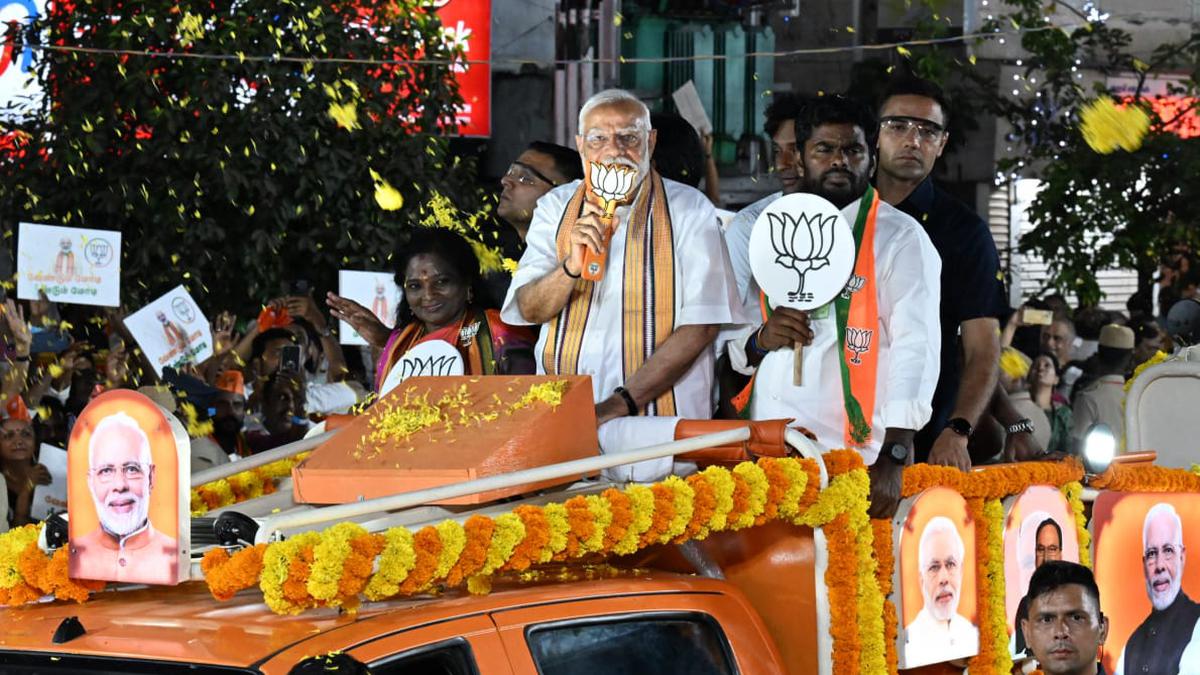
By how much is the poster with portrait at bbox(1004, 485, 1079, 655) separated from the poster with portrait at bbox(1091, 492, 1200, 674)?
258 mm

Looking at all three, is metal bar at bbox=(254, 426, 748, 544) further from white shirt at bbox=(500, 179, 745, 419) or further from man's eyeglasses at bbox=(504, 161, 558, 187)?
man's eyeglasses at bbox=(504, 161, 558, 187)

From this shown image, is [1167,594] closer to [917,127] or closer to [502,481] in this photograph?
[917,127]

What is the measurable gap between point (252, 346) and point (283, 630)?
8.39m

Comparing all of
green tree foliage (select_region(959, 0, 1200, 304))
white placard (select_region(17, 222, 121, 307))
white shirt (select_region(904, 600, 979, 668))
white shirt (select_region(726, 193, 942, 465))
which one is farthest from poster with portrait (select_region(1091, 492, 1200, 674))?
green tree foliage (select_region(959, 0, 1200, 304))

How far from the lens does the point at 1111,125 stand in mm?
19078

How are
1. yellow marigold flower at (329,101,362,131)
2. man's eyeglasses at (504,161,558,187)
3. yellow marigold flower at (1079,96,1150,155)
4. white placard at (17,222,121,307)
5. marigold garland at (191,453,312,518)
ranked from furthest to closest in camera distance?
yellow marigold flower at (1079,96,1150,155) → yellow marigold flower at (329,101,362,131) → white placard at (17,222,121,307) → man's eyeglasses at (504,161,558,187) → marigold garland at (191,453,312,518)

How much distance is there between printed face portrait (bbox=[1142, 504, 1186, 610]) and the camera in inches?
225

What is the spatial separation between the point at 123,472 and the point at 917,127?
350 centimetres

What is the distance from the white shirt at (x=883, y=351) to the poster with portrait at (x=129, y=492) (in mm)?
Result: 2066

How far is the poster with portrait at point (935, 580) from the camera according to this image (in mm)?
4719

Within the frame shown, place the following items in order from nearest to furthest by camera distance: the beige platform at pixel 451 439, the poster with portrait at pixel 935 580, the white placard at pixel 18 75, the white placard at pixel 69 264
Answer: the beige platform at pixel 451 439 → the poster with portrait at pixel 935 580 → the white placard at pixel 69 264 → the white placard at pixel 18 75

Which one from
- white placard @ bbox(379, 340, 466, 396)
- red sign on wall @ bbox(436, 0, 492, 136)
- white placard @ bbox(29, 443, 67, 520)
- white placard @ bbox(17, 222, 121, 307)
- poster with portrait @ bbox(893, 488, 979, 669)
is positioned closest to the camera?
poster with portrait @ bbox(893, 488, 979, 669)

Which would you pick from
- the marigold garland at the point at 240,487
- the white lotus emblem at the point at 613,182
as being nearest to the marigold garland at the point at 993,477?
the white lotus emblem at the point at 613,182

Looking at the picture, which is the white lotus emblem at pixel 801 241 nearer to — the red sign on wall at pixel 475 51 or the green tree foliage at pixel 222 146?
the green tree foliage at pixel 222 146
